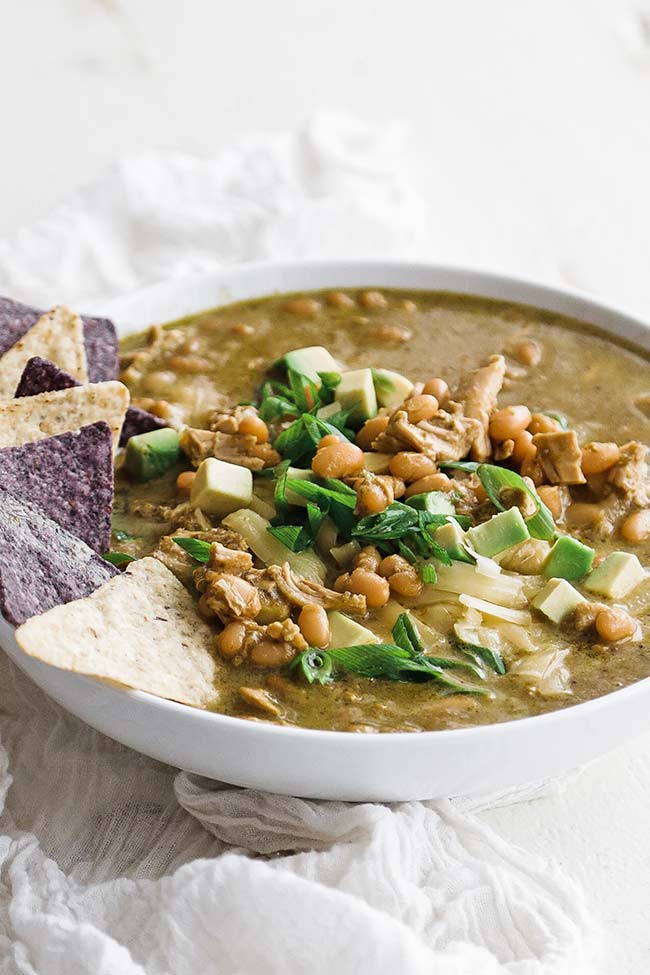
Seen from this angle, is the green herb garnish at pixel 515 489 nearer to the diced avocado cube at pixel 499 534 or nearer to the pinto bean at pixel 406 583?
the diced avocado cube at pixel 499 534

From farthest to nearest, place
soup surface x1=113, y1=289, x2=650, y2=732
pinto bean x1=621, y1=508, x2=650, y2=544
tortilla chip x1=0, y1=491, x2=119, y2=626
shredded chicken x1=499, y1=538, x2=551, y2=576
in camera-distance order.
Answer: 1. pinto bean x1=621, y1=508, x2=650, y2=544
2. shredded chicken x1=499, y1=538, x2=551, y2=576
3. soup surface x1=113, y1=289, x2=650, y2=732
4. tortilla chip x1=0, y1=491, x2=119, y2=626

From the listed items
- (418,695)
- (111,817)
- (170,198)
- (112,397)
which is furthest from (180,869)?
(170,198)

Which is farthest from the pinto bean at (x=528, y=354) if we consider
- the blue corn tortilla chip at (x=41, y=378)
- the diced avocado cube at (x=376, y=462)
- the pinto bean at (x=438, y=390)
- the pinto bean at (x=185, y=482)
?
the blue corn tortilla chip at (x=41, y=378)

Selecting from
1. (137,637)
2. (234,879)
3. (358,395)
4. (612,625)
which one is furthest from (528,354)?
(234,879)

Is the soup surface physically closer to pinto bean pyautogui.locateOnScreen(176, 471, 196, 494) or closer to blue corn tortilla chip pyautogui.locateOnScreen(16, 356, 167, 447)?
pinto bean pyautogui.locateOnScreen(176, 471, 196, 494)

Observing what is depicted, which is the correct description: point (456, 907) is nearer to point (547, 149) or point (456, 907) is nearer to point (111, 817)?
point (111, 817)

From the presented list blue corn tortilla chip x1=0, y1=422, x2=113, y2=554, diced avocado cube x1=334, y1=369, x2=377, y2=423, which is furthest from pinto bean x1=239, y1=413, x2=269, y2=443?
blue corn tortilla chip x1=0, y1=422, x2=113, y2=554
